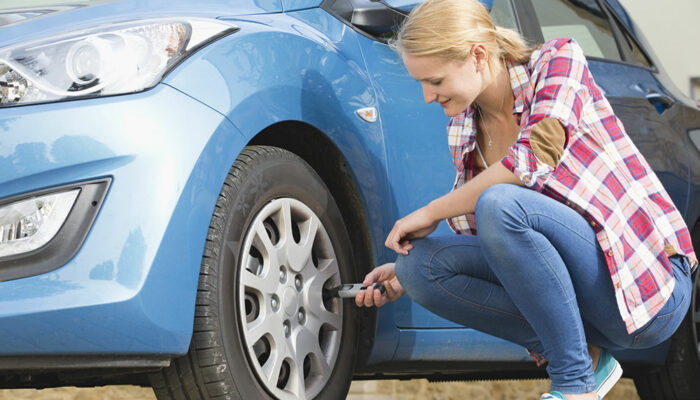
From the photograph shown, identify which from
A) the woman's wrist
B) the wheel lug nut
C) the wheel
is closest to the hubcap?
the wheel lug nut

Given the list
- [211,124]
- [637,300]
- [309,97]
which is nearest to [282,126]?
[309,97]

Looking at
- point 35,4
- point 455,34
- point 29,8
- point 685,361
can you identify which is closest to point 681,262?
point 455,34

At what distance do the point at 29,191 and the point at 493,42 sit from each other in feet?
3.50

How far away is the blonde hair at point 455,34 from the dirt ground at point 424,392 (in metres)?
2.23

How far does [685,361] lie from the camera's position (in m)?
3.45

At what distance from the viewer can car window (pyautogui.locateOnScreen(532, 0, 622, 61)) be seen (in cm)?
366

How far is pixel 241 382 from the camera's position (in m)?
2.13

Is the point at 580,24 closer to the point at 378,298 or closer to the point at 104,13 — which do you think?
the point at 378,298

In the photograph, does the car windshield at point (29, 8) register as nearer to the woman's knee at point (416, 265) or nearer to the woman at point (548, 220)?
the woman at point (548, 220)

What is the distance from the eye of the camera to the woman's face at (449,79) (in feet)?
7.30

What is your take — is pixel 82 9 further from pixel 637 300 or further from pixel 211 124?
pixel 637 300

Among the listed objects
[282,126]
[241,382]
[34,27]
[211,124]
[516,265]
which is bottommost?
[241,382]

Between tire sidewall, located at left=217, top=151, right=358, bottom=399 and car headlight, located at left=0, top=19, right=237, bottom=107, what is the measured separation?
0.32 m

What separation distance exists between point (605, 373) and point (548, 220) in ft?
1.55
